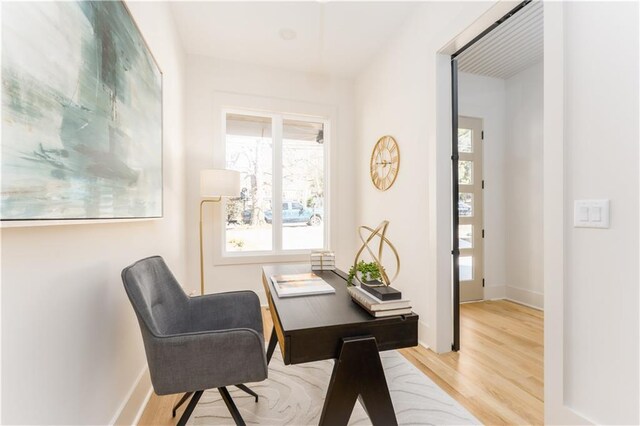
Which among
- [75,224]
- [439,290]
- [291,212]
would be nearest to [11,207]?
[75,224]

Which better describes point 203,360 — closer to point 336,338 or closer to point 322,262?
point 336,338

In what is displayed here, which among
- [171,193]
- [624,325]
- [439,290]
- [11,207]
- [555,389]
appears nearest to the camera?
[11,207]

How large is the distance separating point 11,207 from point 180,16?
2.76 meters

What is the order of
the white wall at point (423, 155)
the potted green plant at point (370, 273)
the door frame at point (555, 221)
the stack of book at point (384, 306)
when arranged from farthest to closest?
the white wall at point (423, 155), the potted green plant at point (370, 273), the door frame at point (555, 221), the stack of book at point (384, 306)

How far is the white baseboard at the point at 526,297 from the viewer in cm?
340

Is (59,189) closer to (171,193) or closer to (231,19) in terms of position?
(171,193)

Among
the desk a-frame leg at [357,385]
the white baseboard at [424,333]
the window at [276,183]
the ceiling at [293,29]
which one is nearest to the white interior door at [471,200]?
the white baseboard at [424,333]

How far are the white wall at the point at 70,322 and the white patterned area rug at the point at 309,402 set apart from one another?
21.2 inches

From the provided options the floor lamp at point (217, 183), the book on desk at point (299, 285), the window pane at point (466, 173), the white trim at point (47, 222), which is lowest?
the book on desk at point (299, 285)

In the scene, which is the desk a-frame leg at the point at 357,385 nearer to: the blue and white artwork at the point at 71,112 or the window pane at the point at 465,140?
the blue and white artwork at the point at 71,112

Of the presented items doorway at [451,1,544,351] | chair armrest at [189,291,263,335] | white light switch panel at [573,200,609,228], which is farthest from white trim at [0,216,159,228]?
doorway at [451,1,544,351]

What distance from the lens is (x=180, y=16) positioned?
273 cm

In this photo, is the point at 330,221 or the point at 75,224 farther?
the point at 330,221

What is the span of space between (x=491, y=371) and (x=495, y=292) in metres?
2.07
